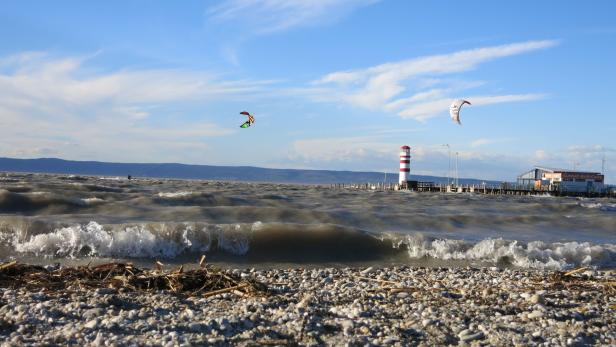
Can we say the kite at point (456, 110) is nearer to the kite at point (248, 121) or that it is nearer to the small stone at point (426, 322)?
the kite at point (248, 121)

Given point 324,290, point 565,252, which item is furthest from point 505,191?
point 324,290

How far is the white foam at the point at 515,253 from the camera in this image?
10633 millimetres

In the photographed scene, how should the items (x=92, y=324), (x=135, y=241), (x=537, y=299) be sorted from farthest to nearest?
(x=135, y=241), (x=537, y=299), (x=92, y=324)

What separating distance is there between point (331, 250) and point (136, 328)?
21.5 ft

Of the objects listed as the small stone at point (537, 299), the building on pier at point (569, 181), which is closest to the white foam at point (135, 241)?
the small stone at point (537, 299)

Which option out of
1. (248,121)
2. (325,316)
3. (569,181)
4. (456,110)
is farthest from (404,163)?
(325,316)

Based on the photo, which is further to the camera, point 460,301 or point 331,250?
point 331,250

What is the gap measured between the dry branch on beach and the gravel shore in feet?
0.54

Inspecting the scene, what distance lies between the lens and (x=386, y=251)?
10953mm

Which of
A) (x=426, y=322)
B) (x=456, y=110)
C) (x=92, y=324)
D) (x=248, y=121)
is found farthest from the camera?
(x=456, y=110)

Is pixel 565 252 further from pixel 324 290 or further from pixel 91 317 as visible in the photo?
pixel 91 317

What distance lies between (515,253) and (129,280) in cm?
720

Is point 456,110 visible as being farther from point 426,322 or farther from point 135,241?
point 426,322

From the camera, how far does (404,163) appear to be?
181ft
